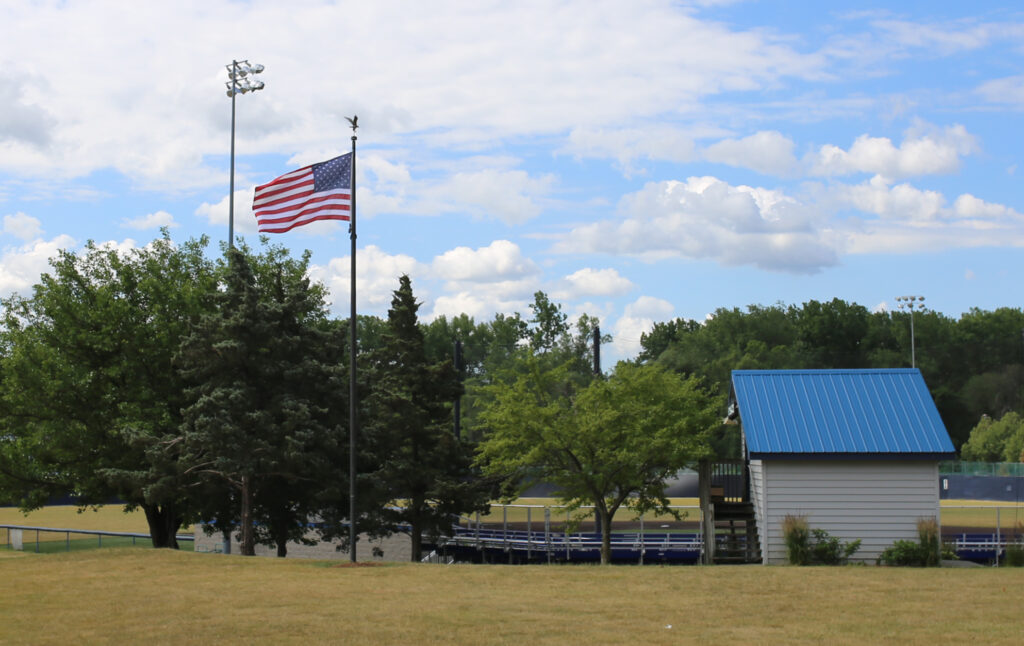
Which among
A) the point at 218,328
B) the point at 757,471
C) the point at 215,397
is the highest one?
the point at 218,328

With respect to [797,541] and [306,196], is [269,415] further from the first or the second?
[797,541]

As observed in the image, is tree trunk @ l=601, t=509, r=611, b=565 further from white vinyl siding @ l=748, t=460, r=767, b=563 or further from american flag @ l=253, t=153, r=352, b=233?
american flag @ l=253, t=153, r=352, b=233

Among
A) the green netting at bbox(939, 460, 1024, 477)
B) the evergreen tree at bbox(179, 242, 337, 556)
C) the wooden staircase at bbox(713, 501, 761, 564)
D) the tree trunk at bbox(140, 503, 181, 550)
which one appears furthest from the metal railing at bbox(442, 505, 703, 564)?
the green netting at bbox(939, 460, 1024, 477)

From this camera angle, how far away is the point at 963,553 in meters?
28.2

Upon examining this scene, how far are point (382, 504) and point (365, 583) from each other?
10.3 metres

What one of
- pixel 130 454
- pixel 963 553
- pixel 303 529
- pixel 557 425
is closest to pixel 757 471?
pixel 557 425

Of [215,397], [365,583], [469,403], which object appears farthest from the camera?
[469,403]

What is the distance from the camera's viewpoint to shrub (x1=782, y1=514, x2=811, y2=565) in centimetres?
2233

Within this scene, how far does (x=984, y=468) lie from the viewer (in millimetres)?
59688

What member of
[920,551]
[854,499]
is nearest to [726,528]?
[854,499]

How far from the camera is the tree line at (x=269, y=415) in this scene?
24469 mm

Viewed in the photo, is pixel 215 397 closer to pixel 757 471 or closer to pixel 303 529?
pixel 303 529

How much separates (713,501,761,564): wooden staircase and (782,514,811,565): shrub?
169 cm

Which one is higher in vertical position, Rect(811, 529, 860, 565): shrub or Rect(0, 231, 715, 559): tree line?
Rect(0, 231, 715, 559): tree line
